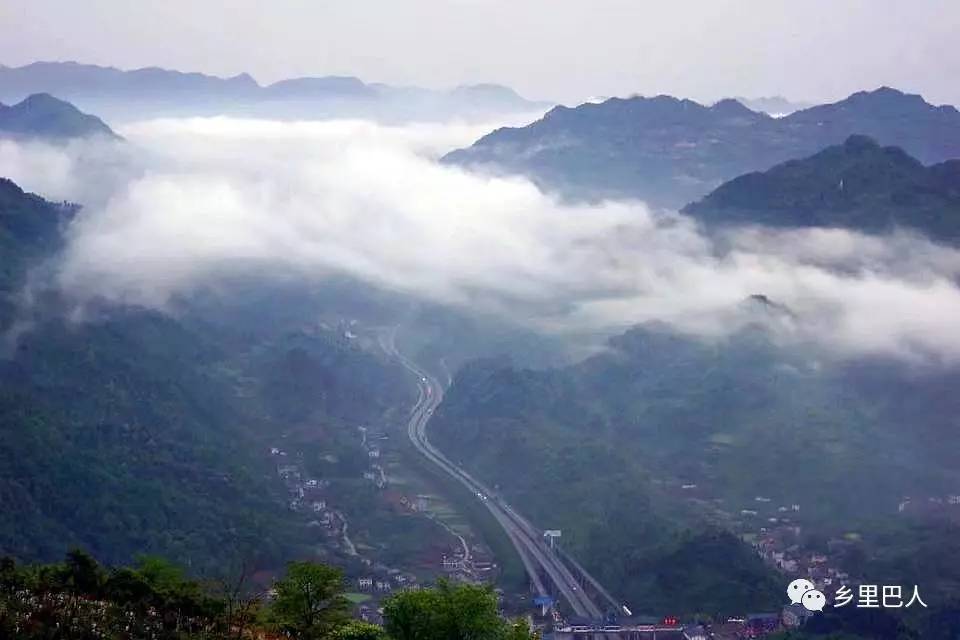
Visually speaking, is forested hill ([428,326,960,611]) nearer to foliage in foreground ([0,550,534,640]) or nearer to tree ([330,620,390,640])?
foliage in foreground ([0,550,534,640])

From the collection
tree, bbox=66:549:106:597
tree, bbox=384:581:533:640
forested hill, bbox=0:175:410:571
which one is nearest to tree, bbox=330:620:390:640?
tree, bbox=384:581:533:640

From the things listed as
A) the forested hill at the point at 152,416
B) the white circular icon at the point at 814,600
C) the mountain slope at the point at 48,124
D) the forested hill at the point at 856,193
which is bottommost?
the white circular icon at the point at 814,600

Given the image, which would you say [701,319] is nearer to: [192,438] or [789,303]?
[789,303]

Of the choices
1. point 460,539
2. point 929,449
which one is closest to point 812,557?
point 460,539

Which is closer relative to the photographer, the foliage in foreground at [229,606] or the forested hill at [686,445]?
the foliage in foreground at [229,606]

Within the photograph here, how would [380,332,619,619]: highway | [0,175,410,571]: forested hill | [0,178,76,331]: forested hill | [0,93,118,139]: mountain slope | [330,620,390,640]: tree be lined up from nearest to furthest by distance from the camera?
[330,620,390,640]: tree → [0,175,410,571]: forested hill → [380,332,619,619]: highway → [0,178,76,331]: forested hill → [0,93,118,139]: mountain slope

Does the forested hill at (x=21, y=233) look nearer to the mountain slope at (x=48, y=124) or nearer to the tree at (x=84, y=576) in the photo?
the tree at (x=84, y=576)

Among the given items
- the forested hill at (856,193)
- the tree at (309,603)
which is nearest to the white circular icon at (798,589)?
the tree at (309,603)
